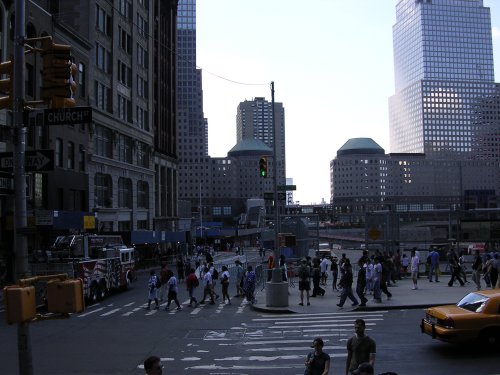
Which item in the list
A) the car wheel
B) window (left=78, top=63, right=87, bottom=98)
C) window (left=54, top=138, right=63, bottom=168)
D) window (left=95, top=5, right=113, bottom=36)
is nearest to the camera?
the car wheel

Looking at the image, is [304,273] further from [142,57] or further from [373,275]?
[142,57]

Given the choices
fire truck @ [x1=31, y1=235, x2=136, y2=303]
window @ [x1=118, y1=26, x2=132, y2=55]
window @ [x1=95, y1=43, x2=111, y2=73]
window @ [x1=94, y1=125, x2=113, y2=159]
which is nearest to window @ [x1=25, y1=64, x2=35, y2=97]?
fire truck @ [x1=31, y1=235, x2=136, y2=303]

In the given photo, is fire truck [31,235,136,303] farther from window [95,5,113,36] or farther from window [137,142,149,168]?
window [137,142,149,168]

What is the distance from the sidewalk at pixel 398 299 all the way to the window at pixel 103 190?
27.9 meters

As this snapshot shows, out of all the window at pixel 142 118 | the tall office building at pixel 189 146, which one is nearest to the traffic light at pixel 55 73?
the window at pixel 142 118

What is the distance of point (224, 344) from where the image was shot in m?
14.8

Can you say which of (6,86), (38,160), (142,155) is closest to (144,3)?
(142,155)

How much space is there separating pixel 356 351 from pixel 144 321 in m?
12.1

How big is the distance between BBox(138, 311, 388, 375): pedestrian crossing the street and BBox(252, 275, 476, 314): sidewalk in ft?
3.19

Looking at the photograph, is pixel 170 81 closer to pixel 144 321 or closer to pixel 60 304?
pixel 144 321

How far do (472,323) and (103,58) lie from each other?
48.4 meters

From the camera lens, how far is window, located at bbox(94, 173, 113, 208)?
167 ft

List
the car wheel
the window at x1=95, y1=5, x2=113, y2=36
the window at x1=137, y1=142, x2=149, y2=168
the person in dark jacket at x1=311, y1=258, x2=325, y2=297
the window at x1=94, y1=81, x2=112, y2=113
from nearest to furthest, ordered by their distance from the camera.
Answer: the car wheel < the person in dark jacket at x1=311, y1=258, x2=325, y2=297 < the window at x1=94, y1=81, x2=112, y2=113 < the window at x1=95, y1=5, x2=113, y2=36 < the window at x1=137, y1=142, x2=149, y2=168

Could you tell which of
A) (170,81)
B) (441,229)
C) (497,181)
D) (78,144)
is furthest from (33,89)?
(497,181)
